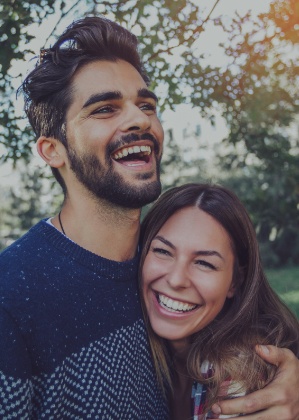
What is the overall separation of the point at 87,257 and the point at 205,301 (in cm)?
71

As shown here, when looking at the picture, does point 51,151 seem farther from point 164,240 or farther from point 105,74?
point 164,240

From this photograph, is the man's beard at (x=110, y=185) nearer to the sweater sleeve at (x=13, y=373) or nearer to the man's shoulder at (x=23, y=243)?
the man's shoulder at (x=23, y=243)

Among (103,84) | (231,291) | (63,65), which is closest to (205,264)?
(231,291)

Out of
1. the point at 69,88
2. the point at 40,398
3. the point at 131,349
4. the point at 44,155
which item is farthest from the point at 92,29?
the point at 40,398

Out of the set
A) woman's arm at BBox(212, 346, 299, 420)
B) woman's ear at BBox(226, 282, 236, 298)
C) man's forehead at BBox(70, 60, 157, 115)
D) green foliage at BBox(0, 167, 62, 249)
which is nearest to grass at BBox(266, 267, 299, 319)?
woman's ear at BBox(226, 282, 236, 298)

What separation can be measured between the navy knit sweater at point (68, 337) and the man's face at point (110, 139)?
36cm

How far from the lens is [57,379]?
81.6 inches

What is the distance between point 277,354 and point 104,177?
1303 millimetres

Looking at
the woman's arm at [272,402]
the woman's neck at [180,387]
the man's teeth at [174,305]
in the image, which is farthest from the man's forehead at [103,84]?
the woman's arm at [272,402]

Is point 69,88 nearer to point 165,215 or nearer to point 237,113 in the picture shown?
point 165,215

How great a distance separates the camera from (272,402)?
2.46m

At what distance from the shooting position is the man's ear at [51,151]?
2.78 metres

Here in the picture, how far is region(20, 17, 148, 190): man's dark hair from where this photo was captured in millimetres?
2773

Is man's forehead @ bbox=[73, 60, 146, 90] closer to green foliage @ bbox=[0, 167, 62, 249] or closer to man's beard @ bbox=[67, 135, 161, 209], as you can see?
man's beard @ bbox=[67, 135, 161, 209]
